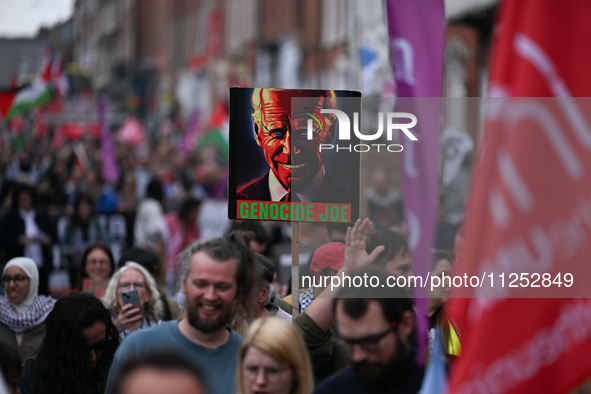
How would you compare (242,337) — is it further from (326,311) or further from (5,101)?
(5,101)

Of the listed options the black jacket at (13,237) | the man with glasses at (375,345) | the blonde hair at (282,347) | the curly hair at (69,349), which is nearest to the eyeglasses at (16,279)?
the curly hair at (69,349)

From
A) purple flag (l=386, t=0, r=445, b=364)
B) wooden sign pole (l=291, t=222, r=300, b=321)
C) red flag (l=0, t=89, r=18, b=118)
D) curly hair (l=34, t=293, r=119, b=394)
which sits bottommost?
curly hair (l=34, t=293, r=119, b=394)

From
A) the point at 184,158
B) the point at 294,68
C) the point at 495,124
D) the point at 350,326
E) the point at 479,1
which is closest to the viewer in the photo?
the point at 495,124

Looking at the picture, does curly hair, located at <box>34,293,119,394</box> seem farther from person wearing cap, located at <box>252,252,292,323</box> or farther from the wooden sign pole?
the wooden sign pole

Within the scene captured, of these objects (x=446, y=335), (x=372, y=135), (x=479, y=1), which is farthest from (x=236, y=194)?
(x=479, y=1)

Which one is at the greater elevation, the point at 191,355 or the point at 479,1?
the point at 479,1

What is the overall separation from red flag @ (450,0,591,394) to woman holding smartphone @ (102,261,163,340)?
277 centimetres

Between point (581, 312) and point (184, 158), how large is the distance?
20568 mm

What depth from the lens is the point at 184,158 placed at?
2256 centimetres

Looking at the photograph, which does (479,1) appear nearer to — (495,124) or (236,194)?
(236,194)

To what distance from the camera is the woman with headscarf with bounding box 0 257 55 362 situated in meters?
5.11

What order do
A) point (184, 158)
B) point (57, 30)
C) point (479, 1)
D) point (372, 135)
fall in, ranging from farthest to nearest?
point (57, 30)
point (184, 158)
point (479, 1)
point (372, 135)

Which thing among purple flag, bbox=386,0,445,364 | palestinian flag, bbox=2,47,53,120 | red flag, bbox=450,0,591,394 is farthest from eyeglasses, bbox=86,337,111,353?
palestinian flag, bbox=2,47,53,120

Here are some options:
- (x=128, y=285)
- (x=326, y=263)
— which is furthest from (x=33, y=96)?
(x=326, y=263)
